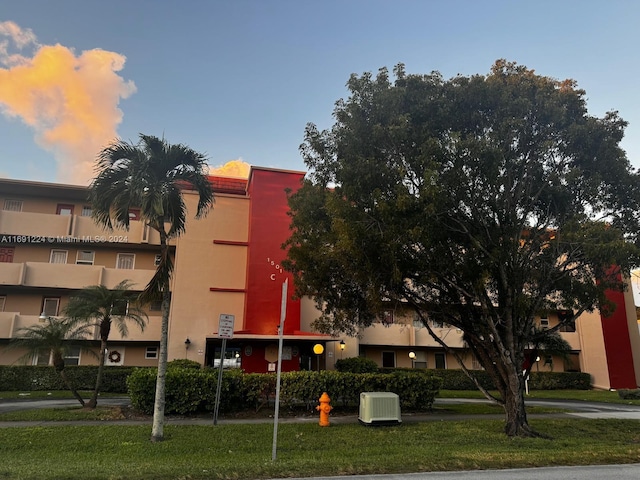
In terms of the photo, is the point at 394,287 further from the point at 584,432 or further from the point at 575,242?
the point at 584,432

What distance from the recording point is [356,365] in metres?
23.5

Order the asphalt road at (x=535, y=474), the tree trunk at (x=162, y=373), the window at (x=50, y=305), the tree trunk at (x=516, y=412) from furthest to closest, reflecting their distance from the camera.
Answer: the window at (x=50, y=305) → the tree trunk at (x=516, y=412) → the tree trunk at (x=162, y=373) → the asphalt road at (x=535, y=474)

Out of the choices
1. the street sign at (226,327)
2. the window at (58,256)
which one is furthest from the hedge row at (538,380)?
the window at (58,256)

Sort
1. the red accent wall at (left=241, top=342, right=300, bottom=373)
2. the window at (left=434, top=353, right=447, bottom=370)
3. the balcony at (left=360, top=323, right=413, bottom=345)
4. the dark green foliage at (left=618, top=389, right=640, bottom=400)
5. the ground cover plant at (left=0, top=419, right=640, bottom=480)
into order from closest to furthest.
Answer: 1. the ground cover plant at (left=0, top=419, right=640, bottom=480)
2. the dark green foliage at (left=618, top=389, right=640, bottom=400)
3. the red accent wall at (left=241, top=342, right=300, bottom=373)
4. the balcony at (left=360, top=323, right=413, bottom=345)
5. the window at (left=434, top=353, right=447, bottom=370)

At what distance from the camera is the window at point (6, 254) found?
2681 cm

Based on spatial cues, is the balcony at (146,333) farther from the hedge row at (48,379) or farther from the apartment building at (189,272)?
the hedge row at (48,379)

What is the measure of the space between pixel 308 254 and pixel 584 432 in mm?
9010

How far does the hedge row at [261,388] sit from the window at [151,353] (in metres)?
12.5

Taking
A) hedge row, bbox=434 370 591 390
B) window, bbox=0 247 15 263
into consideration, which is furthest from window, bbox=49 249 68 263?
hedge row, bbox=434 370 591 390

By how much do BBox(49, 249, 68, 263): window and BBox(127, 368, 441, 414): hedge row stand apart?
52.7 feet

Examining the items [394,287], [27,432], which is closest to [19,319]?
[27,432]

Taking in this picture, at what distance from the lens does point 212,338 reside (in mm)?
24812

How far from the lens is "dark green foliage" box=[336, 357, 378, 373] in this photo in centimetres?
2336

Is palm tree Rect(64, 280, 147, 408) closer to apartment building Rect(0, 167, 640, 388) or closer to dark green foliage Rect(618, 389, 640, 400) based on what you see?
apartment building Rect(0, 167, 640, 388)
